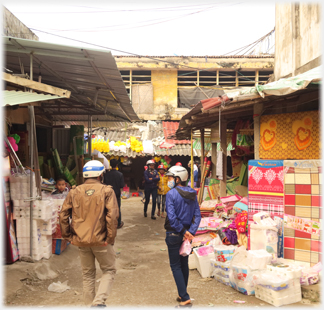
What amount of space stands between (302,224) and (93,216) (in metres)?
3.41

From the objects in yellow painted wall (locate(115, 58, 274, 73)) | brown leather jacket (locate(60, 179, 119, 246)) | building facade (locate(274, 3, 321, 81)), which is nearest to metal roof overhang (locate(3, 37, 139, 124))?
brown leather jacket (locate(60, 179, 119, 246))

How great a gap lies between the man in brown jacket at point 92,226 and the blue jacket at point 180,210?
0.81m

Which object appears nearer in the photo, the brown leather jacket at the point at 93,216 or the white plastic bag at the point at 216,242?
the brown leather jacket at the point at 93,216

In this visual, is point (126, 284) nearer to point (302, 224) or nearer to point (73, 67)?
point (302, 224)

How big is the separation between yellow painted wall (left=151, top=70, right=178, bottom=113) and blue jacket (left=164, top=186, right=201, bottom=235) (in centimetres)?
1660

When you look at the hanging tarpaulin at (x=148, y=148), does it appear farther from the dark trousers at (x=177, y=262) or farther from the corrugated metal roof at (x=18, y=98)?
the dark trousers at (x=177, y=262)

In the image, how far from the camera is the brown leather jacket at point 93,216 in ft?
12.8

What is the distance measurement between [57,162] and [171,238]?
5878mm

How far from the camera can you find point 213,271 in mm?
5484

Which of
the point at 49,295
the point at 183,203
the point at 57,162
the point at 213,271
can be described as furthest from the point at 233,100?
the point at 57,162

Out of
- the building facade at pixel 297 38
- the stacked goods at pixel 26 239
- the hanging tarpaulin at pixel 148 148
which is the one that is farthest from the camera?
the hanging tarpaulin at pixel 148 148

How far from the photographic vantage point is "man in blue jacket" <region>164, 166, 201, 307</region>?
14.3 ft

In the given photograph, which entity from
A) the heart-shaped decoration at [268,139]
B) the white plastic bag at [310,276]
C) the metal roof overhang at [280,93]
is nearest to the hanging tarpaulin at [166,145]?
the metal roof overhang at [280,93]

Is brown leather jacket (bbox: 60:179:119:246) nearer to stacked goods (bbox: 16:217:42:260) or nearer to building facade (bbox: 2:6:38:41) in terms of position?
stacked goods (bbox: 16:217:42:260)
